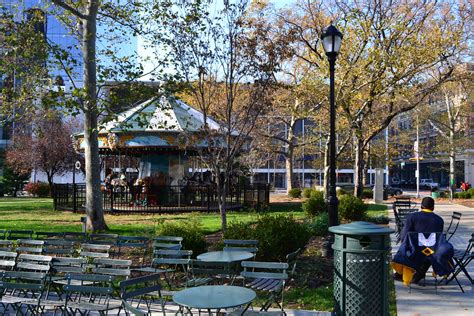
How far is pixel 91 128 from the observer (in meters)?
15.6

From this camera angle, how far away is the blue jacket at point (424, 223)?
835 cm

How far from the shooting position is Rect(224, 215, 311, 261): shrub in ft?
33.3

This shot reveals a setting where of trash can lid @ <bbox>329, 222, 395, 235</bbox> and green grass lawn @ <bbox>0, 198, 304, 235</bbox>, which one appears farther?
green grass lawn @ <bbox>0, 198, 304, 235</bbox>

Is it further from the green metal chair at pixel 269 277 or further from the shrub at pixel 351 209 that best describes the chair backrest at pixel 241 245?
the shrub at pixel 351 209

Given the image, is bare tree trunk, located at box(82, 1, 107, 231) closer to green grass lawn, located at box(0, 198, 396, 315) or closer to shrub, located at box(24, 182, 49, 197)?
green grass lawn, located at box(0, 198, 396, 315)

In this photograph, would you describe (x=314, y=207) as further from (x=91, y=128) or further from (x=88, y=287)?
(x=88, y=287)

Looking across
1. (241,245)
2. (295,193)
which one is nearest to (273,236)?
(241,245)

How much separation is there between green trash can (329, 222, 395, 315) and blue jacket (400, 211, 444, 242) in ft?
9.19

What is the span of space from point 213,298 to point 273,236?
5.12 meters

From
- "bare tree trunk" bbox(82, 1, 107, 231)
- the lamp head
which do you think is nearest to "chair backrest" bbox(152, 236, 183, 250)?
the lamp head

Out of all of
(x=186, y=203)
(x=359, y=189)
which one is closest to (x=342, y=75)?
(x=359, y=189)

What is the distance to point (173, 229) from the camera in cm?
1077

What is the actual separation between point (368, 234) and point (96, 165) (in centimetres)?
1196

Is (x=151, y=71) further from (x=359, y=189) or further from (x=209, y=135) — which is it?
(x=359, y=189)
